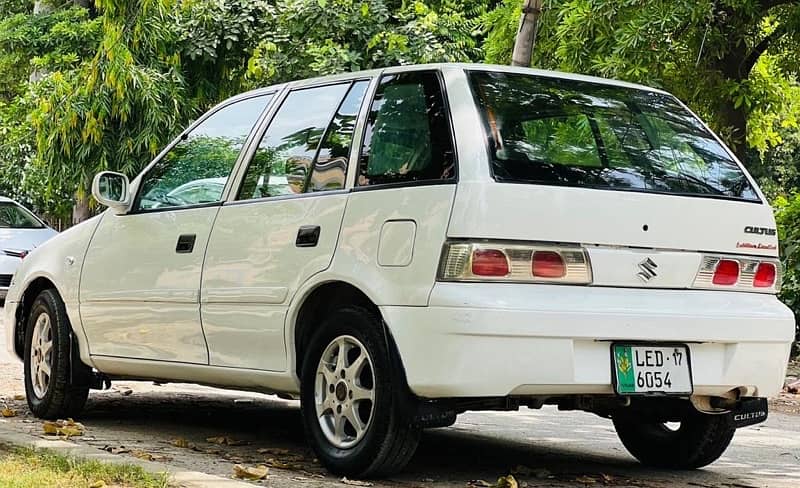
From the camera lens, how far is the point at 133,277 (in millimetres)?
7191

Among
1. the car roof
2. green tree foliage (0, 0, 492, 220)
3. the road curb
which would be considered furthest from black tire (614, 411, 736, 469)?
green tree foliage (0, 0, 492, 220)

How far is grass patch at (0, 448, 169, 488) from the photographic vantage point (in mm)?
5094

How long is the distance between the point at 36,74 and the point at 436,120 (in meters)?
19.8

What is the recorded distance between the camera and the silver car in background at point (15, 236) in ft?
63.1

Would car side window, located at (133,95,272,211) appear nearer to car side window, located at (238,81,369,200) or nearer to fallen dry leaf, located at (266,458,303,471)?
car side window, located at (238,81,369,200)

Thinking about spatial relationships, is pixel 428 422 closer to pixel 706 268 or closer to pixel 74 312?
pixel 706 268

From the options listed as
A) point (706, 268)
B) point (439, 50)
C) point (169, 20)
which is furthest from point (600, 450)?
point (169, 20)

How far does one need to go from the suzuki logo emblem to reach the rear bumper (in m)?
0.05

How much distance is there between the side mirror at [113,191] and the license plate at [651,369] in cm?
309

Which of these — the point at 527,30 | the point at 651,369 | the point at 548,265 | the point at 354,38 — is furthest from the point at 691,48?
the point at 548,265

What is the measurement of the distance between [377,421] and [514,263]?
86 cm

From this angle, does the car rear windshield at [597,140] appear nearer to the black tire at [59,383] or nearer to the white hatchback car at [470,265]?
the white hatchback car at [470,265]

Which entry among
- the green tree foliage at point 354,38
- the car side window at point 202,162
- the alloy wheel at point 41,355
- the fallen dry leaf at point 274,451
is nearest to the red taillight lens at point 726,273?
the fallen dry leaf at point 274,451

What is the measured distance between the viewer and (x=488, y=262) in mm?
5359
